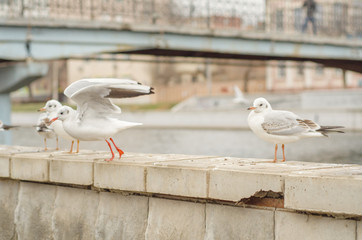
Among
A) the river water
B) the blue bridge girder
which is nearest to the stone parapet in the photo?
the blue bridge girder

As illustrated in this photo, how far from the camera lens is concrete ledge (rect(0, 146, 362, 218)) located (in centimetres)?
527

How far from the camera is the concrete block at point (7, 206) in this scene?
8.34 meters

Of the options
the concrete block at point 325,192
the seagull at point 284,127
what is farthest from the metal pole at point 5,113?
the concrete block at point 325,192

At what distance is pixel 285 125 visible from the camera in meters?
6.89

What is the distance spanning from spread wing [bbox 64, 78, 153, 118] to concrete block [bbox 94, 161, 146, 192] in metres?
0.60

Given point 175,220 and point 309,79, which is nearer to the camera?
point 175,220

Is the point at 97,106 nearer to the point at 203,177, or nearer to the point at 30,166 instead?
the point at 30,166

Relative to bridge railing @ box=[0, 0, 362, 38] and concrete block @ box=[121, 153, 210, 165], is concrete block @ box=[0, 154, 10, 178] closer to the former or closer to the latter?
concrete block @ box=[121, 153, 210, 165]

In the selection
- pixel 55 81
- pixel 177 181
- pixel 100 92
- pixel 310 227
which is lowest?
pixel 55 81

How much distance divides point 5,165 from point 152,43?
12.0 meters

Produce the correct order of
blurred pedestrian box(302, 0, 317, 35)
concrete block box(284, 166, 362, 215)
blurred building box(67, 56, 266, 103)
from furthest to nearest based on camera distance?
blurred building box(67, 56, 266, 103) → blurred pedestrian box(302, 0, 317, 35) → concrete block box(284, 166, 362, 215)

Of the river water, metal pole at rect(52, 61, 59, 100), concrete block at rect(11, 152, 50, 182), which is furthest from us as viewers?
metal pole at rect(52, 61, 59, 100)

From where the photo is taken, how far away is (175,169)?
6367 millimetres

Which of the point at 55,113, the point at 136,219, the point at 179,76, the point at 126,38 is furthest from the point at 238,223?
the point at 179,76
